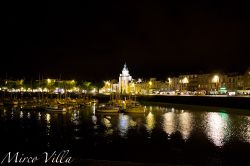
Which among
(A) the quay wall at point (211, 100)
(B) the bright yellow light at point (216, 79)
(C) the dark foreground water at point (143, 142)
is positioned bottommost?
(C) the dark foreground water at point (143, 142)

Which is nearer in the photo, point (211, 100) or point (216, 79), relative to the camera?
point (211, 100)

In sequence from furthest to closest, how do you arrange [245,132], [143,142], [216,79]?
[216,79], [245,132], [143,142]

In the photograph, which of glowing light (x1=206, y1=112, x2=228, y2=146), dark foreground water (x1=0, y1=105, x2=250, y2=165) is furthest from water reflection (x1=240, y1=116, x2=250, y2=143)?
glowing light (x1=206, y1=112, x2=228, y2=146)

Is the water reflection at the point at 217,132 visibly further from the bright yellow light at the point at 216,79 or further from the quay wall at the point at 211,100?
the bright yellow light at the point at 216,79

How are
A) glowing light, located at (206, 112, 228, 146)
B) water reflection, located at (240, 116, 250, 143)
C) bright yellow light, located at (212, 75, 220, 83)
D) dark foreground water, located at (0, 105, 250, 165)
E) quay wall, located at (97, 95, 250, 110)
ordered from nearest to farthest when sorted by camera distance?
dark foreground water, located at (0, 105, 250, 165)
glowing light, located at (206, 112, 228, 146)
water reflection, located at (240, 116, 250, 143)
quay wall, located at (97, 95, 250, 110)
bright yellow light, located at (212, 75, 220, 83)

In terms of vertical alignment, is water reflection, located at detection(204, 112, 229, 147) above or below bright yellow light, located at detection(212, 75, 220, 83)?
below

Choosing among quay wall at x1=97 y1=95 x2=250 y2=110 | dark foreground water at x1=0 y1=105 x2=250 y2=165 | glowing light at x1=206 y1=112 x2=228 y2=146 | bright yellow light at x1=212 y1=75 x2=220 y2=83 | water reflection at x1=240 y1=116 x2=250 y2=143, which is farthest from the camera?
bright yellow light at x1=212 y1=75 x2=220 y2=83

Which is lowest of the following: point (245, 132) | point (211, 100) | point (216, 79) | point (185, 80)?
point (245, 132)

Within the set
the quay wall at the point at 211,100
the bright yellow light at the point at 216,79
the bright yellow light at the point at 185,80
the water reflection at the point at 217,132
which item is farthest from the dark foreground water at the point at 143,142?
the bright yellow light at the point at 185,80

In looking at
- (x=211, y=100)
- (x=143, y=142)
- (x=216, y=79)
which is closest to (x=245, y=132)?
(x=143, y=142)

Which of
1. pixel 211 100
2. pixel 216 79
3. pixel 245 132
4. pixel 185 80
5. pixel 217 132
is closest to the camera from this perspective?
pixel 245 132

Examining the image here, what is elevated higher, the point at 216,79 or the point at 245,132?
the point at 216,79

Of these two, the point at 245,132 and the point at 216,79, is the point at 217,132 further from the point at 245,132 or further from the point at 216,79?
the point at 216,79

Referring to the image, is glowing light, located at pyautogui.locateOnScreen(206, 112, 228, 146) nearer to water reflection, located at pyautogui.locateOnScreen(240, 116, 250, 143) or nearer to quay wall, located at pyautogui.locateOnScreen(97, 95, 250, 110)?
water reflection, located at pyautogui.locateOnScreen(240, 116, 250, 143)
